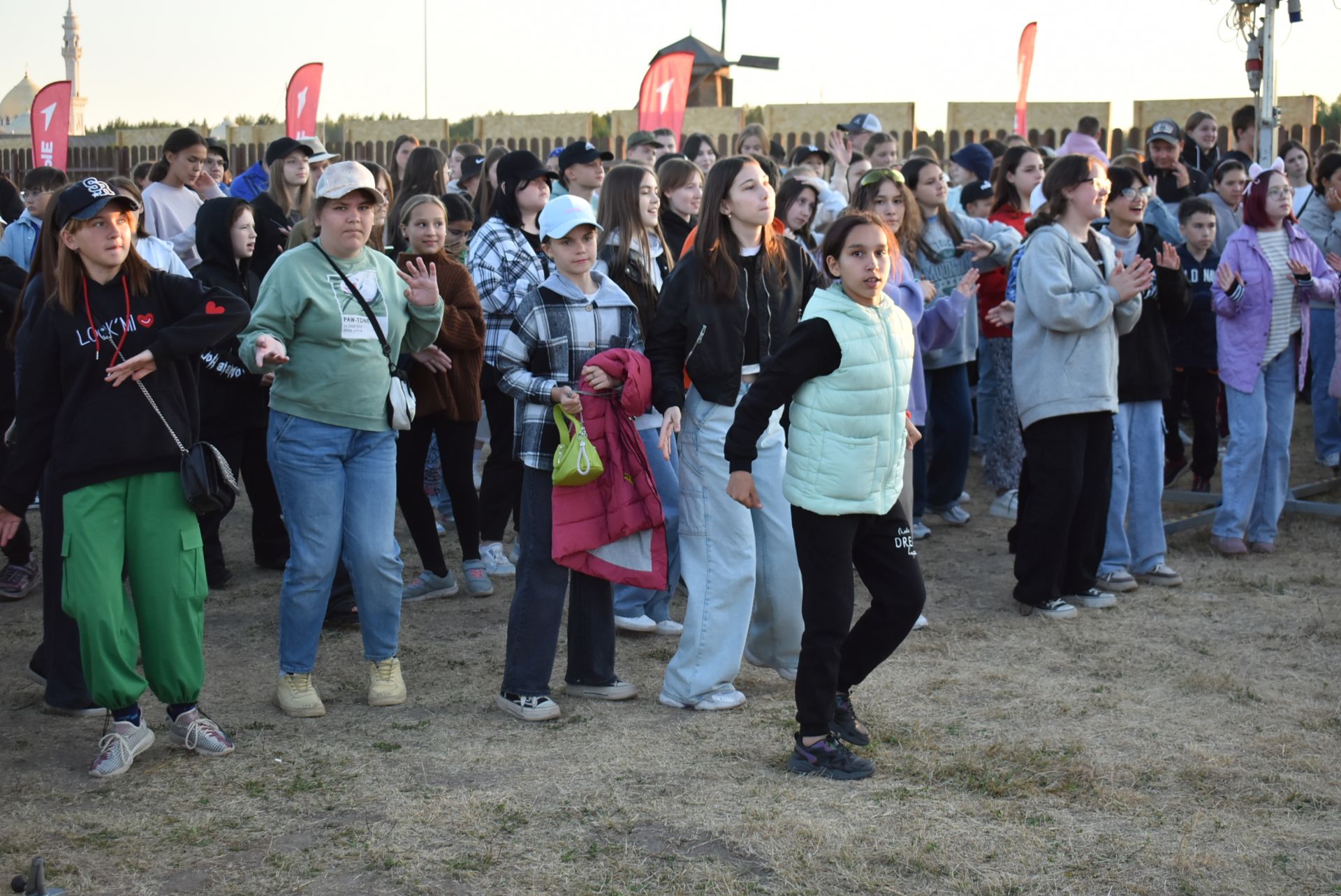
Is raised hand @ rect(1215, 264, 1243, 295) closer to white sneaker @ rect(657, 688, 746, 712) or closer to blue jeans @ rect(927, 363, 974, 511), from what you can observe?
blue jeans @ rect(927, 363, 974, 511)

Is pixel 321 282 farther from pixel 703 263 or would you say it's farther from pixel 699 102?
pixel 699 102

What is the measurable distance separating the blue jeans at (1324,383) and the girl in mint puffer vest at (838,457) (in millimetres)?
6811

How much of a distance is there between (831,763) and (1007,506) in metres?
4.68

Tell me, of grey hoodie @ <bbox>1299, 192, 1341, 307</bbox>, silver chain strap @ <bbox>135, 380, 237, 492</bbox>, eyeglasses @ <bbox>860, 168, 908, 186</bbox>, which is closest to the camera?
silver chain strap @ <bbox>135, 380, 237, 492</bbox>

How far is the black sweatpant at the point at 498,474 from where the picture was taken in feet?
24.3

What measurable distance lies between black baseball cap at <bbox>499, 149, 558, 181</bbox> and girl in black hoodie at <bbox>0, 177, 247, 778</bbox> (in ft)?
7.87

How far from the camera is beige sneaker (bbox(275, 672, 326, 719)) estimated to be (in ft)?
17.4

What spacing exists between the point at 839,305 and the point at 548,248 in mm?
1291

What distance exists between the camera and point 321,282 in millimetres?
5215

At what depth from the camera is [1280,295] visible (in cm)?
794

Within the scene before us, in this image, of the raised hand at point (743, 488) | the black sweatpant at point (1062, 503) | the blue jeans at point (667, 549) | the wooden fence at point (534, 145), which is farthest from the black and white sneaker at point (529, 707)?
the wooden fence at point (534, 145)

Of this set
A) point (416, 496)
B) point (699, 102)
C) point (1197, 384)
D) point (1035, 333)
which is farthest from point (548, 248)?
point (699, 102)

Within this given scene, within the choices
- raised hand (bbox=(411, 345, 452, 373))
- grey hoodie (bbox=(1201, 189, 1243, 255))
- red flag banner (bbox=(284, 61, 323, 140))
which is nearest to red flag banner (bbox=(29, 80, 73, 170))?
red flag banner (bbox=(284, 61, 323, 140))

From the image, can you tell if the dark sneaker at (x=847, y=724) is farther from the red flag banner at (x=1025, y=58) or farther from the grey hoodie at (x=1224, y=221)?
the red flag banner at (x=1025, y=58)
